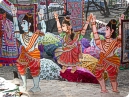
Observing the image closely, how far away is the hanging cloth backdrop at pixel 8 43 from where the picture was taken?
8.62 meters

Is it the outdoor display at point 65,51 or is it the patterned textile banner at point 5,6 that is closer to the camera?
the outdoor display at point 65,51

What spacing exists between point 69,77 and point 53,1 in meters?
10.1

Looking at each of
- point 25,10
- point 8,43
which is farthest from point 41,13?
point 8,43

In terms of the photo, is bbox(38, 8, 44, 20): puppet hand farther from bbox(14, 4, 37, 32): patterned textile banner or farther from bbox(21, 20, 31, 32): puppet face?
bbox(21, 20, 31, 32): puppet face

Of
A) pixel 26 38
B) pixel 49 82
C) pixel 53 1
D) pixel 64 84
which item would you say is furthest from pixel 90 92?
pixel 53 1

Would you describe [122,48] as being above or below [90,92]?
above

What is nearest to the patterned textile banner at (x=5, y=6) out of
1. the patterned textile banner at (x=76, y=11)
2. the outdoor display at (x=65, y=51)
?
the outdoor display at (x=65, y=51)

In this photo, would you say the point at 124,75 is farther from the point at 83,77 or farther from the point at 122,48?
the point at 122,48

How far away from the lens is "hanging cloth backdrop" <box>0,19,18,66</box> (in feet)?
28.3

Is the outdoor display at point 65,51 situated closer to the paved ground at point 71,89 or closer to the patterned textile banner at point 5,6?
the paved ground at point 71,89

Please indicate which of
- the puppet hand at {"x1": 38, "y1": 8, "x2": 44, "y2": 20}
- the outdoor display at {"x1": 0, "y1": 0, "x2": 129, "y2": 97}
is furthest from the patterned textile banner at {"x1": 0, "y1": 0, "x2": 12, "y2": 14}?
the puppet hand at {"x1": 38, "y1": 8, "x2": 44, "y2": 20}

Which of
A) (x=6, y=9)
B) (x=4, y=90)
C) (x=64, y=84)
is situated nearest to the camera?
(x=4, y=90)

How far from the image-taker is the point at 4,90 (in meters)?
5.47

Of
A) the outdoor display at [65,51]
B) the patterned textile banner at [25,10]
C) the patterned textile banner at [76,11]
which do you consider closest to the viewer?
the outdoor display at [65,51]
